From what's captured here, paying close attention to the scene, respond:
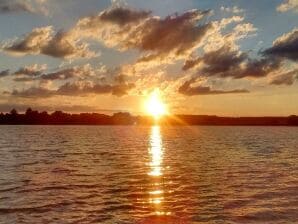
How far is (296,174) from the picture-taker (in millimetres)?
52344

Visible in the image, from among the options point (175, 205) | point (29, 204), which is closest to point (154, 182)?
point (175, 205)

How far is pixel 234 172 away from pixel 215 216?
2674 centimetres

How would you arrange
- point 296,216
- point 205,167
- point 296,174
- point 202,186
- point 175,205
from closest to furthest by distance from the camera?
point 296,216 < point 175,205 < point 202,186 < point 296,174 < point 205,167

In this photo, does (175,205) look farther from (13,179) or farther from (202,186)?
(13,179)

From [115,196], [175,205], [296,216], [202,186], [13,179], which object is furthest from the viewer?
[13,179]

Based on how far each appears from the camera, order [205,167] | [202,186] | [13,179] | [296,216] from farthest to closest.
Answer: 1. [205,167]
2. [13,179]
3. [202,186]
4. [296,216]

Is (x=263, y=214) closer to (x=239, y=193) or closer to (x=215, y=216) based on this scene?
(x=215, y=216)

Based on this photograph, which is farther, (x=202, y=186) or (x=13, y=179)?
(x=13, y=179)

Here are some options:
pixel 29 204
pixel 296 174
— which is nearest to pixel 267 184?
pixel 296 174

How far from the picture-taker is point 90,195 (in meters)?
37.3

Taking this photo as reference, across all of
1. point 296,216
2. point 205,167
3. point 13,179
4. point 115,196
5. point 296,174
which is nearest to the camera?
point 296,216

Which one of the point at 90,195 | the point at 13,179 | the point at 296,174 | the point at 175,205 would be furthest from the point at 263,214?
the point at 13,179

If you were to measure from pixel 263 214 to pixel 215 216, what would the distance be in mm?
3630

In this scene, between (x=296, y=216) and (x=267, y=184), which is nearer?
(x=296, y=216)
